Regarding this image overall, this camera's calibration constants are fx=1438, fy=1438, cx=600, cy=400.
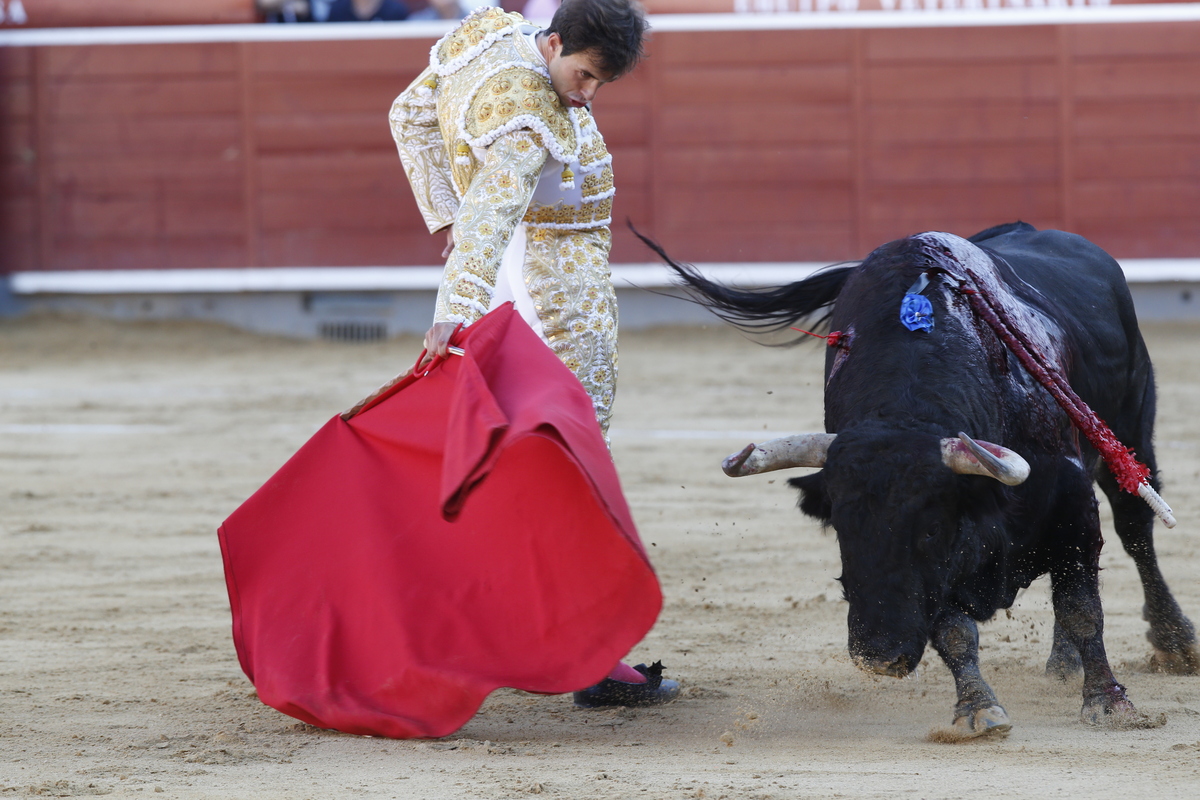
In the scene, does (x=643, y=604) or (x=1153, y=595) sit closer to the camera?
(x=643, y=604)

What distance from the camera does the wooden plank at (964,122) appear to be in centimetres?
901

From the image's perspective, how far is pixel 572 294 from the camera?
2.54m

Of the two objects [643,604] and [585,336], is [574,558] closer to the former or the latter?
[643,604]

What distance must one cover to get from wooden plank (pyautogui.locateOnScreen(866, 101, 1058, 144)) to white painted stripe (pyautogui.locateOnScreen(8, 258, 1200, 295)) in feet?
3.18

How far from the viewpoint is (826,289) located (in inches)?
117

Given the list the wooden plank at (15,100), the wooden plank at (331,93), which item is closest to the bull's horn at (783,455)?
the wooden plank at (331,93)

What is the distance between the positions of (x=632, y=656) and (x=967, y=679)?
2.65ft

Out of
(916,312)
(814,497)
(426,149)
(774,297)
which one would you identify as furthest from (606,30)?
(774,297)

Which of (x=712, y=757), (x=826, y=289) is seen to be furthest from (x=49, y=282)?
(x=712, y=757)

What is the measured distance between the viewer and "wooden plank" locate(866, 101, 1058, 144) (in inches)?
355

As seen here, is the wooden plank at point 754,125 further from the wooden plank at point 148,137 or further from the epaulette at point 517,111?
the epaulette at point 517,111

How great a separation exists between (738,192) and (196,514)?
18.2 ft

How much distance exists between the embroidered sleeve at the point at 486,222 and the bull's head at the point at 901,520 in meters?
0.60

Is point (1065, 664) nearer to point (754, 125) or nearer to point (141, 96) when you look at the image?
point (754, 125)
